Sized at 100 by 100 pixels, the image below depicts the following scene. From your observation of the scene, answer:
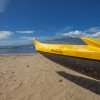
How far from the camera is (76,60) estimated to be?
516cm

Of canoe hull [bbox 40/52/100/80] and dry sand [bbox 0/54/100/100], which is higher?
canoe hull [bbox 40/52/100/80]

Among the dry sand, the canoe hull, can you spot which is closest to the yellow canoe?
the canoe hull

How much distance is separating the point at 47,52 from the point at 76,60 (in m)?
2.05

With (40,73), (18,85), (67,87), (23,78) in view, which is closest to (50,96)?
(67,87)

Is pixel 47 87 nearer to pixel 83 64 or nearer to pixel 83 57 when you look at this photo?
pixel 83 64

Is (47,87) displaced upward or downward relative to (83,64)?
downward

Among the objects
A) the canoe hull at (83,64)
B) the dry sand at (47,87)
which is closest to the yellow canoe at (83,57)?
the canoe hull at (83,64)

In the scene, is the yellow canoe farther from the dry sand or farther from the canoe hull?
the dry sand

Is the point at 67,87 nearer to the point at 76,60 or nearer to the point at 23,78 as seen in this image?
the point at 76,60

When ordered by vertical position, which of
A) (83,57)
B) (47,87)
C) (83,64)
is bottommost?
(47,87)

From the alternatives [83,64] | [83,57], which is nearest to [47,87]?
[83,64]

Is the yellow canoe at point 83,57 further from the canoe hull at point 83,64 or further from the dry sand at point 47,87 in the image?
the dry sand at point 47,87

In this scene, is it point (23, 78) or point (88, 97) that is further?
point (23, 78)

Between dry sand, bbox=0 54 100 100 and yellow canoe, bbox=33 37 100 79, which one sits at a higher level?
yellow canoe, bbox=33 37 100 79
